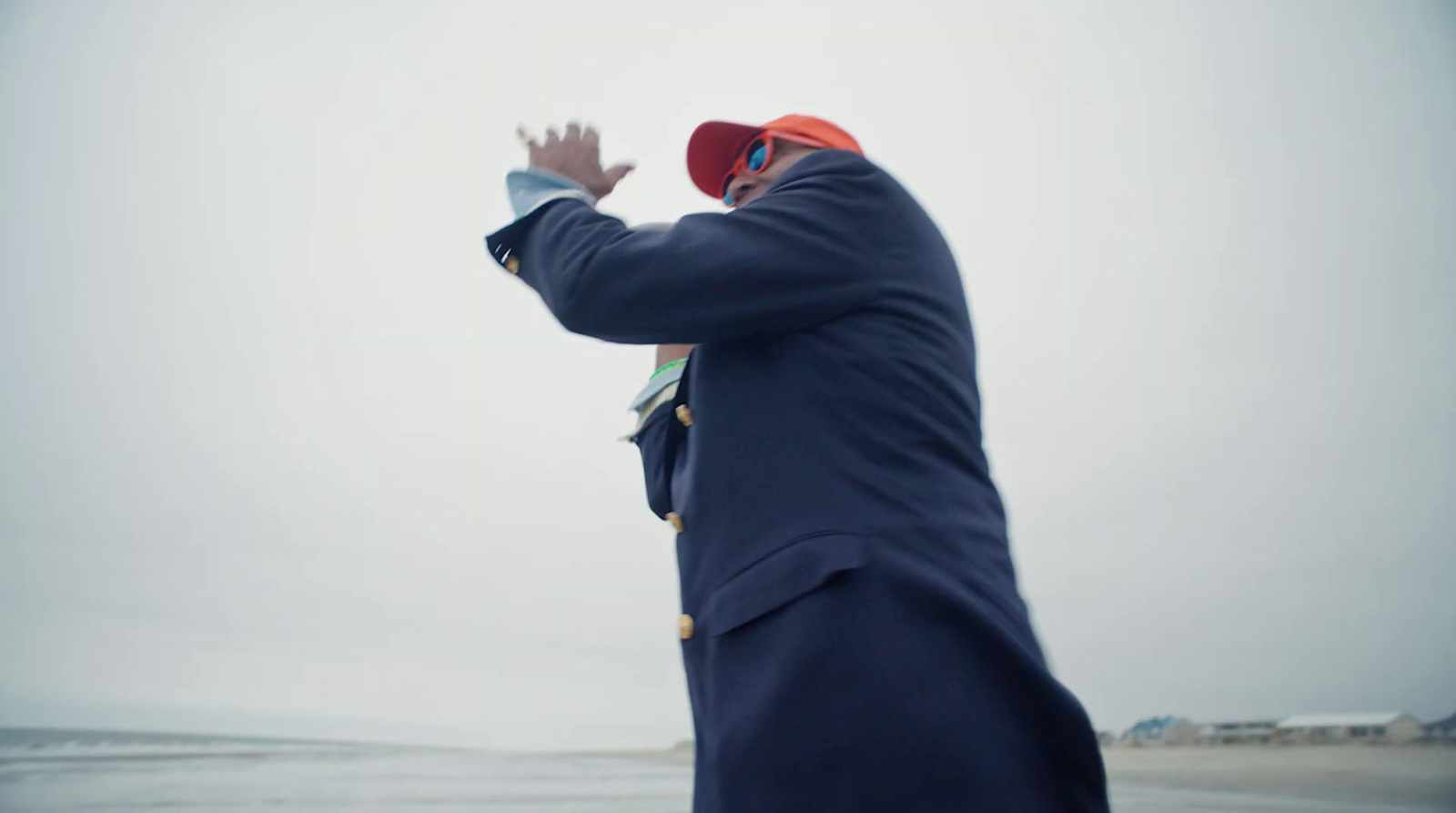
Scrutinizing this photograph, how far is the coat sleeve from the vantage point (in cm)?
80

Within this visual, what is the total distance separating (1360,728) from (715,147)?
15.6 feet

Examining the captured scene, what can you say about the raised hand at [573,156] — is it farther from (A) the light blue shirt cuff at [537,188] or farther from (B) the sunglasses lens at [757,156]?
(B) the sunglasses lens at [757,156]

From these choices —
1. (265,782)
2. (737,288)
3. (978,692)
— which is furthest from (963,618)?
(265,782)

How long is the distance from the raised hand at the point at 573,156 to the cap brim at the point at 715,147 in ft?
0.61

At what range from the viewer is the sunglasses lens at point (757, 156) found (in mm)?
1071

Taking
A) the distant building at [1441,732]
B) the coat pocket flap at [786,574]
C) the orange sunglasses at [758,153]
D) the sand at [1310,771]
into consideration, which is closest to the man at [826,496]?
the coat pocket flap at [786,574]

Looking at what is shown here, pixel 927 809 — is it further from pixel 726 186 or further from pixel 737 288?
pixel 726 186

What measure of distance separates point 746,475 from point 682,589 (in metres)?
0.13

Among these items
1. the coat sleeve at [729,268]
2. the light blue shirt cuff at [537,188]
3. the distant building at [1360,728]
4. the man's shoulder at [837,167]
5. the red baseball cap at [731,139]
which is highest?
the red baseball cap at [731,139]

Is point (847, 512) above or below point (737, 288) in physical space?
below

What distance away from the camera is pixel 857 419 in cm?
77

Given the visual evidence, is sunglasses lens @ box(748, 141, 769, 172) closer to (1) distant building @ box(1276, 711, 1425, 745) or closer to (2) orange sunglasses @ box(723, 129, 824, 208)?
(2) orange sunglasses @ box(723, 129, 824, 208)

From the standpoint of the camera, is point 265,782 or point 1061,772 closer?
point 1061,772

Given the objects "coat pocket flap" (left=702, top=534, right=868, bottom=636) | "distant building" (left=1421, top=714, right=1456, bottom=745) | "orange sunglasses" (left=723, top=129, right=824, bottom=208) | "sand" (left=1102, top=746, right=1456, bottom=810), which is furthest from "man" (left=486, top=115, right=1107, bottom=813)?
"distant building" (left=1421, top=714, right=1456, bottom=745)
